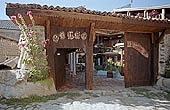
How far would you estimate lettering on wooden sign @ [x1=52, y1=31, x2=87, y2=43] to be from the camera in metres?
4.64

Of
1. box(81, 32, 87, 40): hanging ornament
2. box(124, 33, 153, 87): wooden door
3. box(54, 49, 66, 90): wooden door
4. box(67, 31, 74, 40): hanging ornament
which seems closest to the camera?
box(67, 31, 74, 40): hanging ornament

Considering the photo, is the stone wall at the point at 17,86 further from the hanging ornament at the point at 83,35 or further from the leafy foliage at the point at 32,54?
the hanging ornament at the point at 83,35

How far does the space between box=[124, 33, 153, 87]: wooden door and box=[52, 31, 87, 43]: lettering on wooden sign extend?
81.1 inches

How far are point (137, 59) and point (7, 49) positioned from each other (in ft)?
29.9

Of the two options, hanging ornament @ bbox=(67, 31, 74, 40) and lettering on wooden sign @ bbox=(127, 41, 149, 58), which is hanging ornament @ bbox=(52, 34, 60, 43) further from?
lettering on wooden sign @ bbox=(127, 41, 149, 58)

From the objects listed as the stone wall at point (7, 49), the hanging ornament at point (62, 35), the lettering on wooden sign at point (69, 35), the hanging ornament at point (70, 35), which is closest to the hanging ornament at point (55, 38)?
the lettering on wooden sign at point (69, 35)

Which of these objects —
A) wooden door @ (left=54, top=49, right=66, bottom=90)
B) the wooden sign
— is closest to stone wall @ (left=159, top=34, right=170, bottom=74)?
the wooden sign

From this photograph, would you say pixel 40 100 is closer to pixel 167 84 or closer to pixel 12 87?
pixel 12 87

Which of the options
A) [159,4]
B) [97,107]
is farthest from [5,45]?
[159,4]

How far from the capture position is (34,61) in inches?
154

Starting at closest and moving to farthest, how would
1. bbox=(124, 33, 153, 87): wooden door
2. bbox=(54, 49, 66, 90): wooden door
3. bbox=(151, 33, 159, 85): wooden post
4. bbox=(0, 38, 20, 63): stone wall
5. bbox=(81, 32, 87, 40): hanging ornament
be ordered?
bbox=(81, 32, 87, 40): hanging ornament → bbox=(54, 49, 66, 90): wooden door → bbox=(124, 33, 153, 87): wooden door → bbox=(151, 33, 159, 85): wooden post → bbox=(0, 38, 20, 63): stone wall

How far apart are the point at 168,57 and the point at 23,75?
6114mm

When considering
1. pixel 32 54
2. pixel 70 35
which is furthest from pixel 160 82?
pixel 32 54

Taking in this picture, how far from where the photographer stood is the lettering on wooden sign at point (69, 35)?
183 inches
